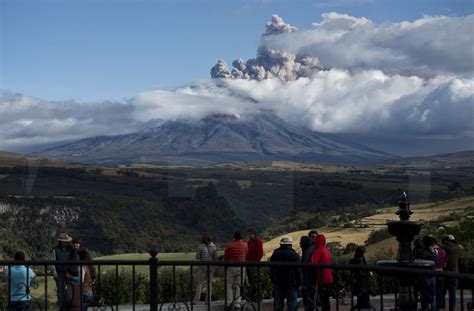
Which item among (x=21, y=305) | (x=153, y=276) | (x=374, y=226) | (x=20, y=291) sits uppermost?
(x=153, y=276)

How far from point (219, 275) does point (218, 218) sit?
1504 inches

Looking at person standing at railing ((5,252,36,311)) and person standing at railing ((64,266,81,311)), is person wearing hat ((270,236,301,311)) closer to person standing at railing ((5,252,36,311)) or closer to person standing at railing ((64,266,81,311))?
person standing at railing ((64,266,81,311))

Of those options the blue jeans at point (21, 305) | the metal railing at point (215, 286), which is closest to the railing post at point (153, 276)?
the metal railing at point (215, 286)

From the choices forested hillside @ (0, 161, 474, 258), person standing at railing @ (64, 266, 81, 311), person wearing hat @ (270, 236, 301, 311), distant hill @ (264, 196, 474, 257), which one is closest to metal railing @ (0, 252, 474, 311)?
person wearing hat @ (270, 236, 301, 311)

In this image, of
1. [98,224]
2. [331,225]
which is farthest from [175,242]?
[331,225]

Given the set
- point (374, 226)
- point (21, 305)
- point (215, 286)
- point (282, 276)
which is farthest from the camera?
point (374, 226)

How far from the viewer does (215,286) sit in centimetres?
1950

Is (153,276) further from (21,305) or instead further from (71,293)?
(71,293)

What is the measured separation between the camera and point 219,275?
82.4 feet

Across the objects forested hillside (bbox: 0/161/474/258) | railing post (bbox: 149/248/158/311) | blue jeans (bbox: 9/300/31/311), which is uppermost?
railing post (bbox: 149/248/158/311)

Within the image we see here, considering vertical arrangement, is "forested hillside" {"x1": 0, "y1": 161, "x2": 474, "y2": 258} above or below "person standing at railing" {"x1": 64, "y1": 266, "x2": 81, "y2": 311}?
below

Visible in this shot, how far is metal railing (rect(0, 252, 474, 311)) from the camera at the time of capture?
680 centimetres

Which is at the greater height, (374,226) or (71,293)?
(71,293)

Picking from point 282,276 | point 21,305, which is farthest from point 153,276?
point 282,276
